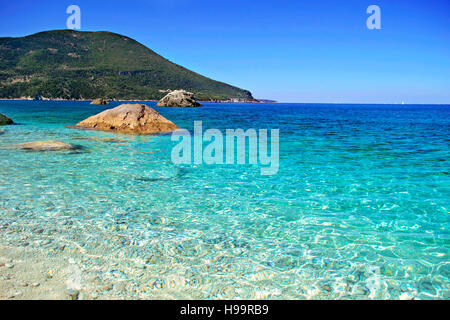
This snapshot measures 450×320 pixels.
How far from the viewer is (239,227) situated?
19.0 feet

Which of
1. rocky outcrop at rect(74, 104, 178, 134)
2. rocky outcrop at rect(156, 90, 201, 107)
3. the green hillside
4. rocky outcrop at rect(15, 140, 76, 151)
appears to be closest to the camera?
rocky outcrop at rect(15, 140, 76, 151)

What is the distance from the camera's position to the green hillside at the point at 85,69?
13438cm

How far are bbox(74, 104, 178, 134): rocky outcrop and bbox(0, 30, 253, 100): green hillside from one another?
122578 mm

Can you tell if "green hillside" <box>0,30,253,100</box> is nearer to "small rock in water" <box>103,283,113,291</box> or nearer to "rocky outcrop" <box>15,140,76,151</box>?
"rocky outcrop" <box>15,140,76,151</box>

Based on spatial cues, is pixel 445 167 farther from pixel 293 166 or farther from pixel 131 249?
pixel 131 249

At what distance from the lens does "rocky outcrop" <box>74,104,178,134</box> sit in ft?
70.8

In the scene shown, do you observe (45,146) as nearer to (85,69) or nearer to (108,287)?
(108,287)

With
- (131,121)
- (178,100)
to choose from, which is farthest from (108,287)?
(178,100)

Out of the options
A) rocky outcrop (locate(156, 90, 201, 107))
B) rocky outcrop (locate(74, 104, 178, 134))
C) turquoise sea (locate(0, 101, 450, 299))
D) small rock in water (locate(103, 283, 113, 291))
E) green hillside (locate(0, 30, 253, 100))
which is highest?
green hillside (locate(0, 30, 253, 100))

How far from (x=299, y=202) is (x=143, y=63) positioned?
18753 cm

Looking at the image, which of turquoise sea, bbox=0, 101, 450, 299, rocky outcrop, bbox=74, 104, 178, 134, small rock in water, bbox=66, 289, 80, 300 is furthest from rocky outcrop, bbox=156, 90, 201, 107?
small rock in water, bbox=66, 289, 80, 300

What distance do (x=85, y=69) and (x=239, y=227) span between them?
170 m

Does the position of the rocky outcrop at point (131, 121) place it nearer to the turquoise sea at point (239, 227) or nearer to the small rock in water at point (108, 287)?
the turquoise sea at point (239, 227)
